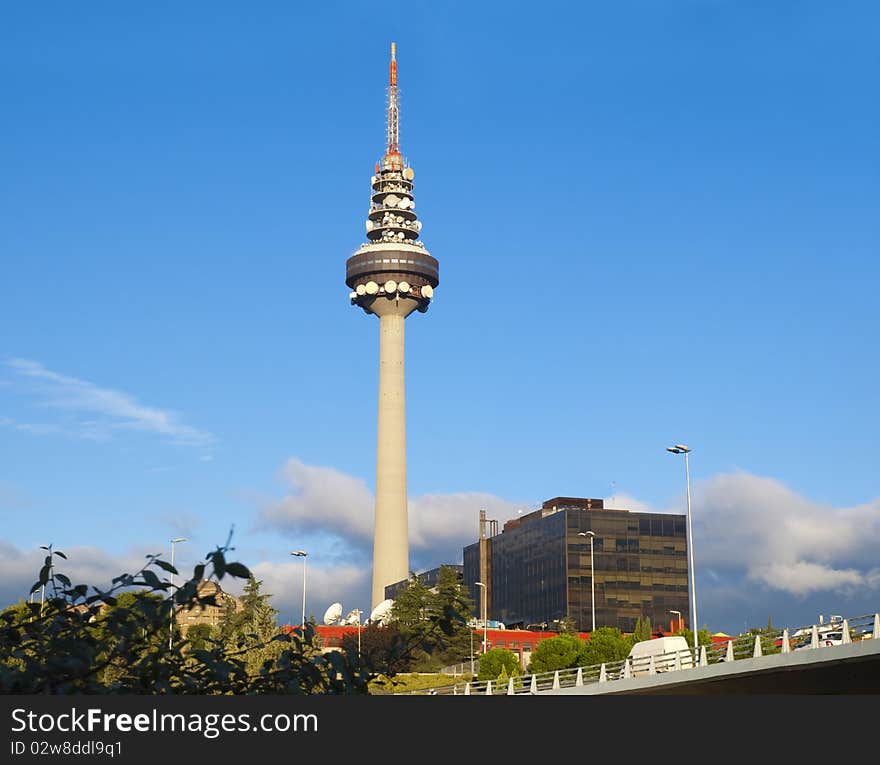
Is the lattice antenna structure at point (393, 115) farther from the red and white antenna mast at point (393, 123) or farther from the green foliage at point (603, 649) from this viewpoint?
the green foliage at point (603, 649)

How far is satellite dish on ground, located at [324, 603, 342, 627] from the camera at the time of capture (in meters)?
173

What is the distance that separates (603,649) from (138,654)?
8694cm

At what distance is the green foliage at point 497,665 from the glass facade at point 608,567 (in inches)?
1855

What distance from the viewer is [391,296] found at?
186 metres

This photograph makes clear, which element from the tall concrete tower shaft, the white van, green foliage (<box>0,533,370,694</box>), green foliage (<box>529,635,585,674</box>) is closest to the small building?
the tall concrete tower shaft

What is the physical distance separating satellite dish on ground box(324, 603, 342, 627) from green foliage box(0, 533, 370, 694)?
164 m

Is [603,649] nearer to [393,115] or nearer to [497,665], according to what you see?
[497,665]

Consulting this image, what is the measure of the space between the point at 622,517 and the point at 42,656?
14320 cm

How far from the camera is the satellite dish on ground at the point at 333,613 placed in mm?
173250

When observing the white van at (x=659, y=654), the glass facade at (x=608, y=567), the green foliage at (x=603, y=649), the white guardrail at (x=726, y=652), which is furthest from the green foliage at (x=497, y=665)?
the glass facade at (x=608, y=567)

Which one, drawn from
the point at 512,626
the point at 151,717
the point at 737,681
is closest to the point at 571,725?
the point at 151,717

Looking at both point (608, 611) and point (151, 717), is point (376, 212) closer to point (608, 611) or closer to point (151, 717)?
point (608, 611)

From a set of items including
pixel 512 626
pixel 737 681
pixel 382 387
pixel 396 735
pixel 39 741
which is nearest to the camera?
pixel 39 741

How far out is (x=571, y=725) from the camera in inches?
471
